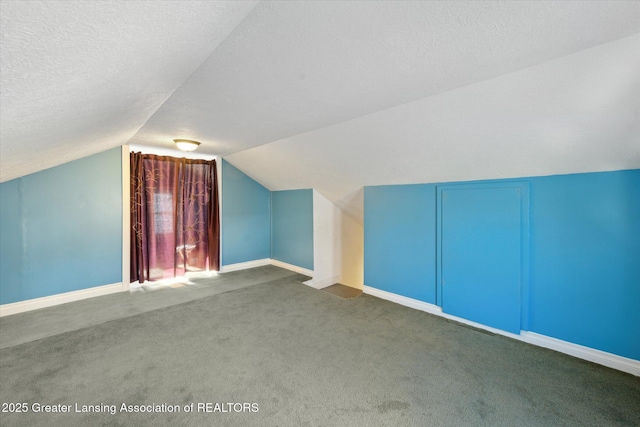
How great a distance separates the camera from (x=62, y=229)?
328 centimetres

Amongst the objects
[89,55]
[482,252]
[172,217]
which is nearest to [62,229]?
[172,217]

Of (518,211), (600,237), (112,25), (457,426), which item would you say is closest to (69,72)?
(112,25)

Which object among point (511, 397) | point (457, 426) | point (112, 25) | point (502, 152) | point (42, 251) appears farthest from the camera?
point (42, 251)

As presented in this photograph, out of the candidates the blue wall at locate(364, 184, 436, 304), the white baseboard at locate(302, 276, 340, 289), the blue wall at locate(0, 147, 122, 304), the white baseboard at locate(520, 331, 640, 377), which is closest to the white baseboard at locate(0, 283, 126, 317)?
the blue wall at locate(0, 147, 122, 304)

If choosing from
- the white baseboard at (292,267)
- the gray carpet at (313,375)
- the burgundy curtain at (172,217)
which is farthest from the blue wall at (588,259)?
the burgundy curtain at (172,217)

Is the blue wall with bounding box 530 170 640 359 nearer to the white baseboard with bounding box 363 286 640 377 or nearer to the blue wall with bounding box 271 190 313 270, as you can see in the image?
the white baseboard with bounding box 363 286 640 377

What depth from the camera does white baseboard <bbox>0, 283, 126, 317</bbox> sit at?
9.75ft

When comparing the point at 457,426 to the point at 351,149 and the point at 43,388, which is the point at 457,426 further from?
the point at 43,388

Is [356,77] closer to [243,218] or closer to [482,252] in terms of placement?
[482,252]

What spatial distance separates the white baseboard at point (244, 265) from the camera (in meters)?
4.77

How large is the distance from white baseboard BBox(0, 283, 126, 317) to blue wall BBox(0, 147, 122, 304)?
0.05 metres

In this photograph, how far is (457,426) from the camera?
1.50m

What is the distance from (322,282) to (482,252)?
8.73 ft

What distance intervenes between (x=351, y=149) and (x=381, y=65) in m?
1.39
